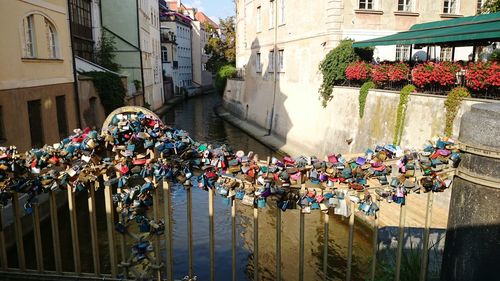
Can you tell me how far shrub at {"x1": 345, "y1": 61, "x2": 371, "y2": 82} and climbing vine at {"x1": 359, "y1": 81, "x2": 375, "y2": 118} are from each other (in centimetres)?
45

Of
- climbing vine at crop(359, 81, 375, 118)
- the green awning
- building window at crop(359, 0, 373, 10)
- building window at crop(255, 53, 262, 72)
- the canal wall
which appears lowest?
the canal wall

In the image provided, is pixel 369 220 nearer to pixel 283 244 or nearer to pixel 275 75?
pixel 283 244

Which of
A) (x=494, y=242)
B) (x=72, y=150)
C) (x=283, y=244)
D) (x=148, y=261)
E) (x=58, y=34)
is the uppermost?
(x=58, y=34)

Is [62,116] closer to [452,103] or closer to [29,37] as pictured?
[29,37]

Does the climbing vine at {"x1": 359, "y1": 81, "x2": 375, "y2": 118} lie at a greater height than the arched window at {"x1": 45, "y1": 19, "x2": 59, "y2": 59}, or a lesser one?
lesser

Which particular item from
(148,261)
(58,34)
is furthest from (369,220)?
(58,34)

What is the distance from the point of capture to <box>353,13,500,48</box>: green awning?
11.4 metres

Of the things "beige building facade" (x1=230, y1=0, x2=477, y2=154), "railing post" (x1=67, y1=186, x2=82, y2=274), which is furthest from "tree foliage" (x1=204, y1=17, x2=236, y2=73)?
"railing post" (x1=67, y1=186, x2=82, y2=274)

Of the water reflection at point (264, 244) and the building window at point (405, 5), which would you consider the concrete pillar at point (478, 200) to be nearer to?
the water reflection at point (264, 244)

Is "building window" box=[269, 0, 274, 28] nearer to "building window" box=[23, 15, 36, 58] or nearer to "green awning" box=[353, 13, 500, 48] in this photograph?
"green awning" box=[353, 13, 500, 48]

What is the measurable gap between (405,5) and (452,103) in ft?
32.5

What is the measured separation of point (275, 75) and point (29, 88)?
53.1 feet

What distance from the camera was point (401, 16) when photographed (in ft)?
60.7

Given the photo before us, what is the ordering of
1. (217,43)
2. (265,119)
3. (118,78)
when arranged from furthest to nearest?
(217,43)
(265,119)
(118,78)
